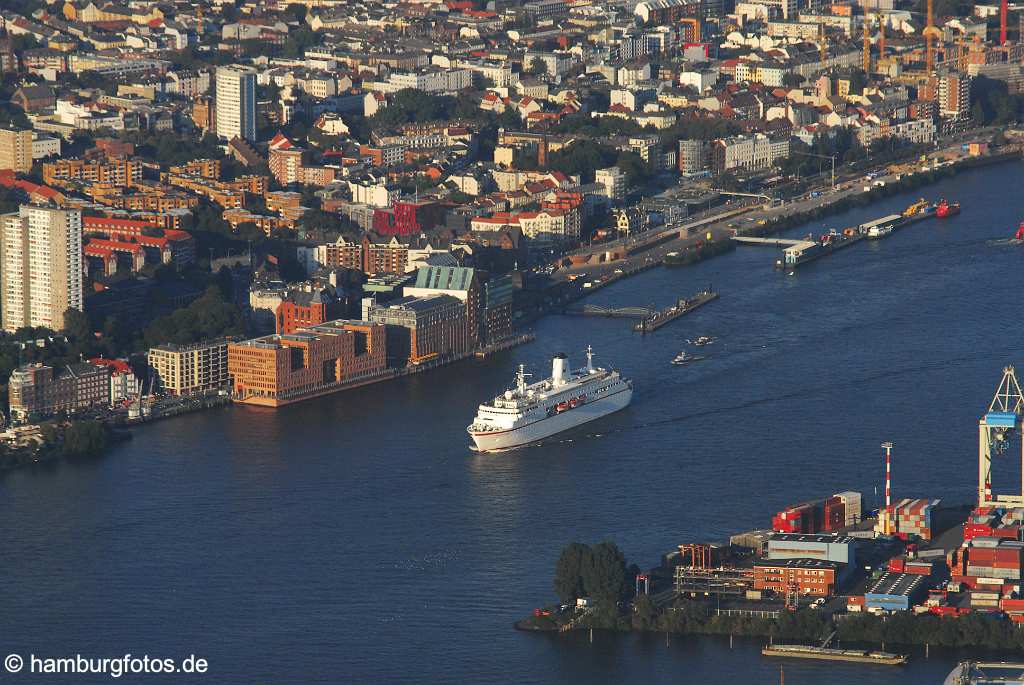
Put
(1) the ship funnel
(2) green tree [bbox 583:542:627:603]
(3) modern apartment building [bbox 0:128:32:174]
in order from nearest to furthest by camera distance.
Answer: (2) green tree [bbox 583:542:627:603] → (1) the ship funnel → (3) modern apartment building [bbox 0:128:32:174]

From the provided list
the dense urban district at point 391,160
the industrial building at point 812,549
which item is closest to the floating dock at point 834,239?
the dense urban district at point 391,160

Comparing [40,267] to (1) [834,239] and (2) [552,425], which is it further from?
(1) [834,239]

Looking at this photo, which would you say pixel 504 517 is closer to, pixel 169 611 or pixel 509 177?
pixel 169 611

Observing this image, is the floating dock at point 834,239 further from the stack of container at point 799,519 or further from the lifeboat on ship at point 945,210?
the stack of container at point 799,519

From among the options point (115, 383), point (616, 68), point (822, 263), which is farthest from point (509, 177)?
point (115, 383)

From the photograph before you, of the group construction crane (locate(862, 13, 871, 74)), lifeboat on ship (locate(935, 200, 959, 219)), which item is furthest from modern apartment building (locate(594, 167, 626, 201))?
construction crane (locate(862, 13, 871, 74))

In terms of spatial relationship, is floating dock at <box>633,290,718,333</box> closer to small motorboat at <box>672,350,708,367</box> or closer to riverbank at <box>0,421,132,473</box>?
small motorboat at <box>672,350,708,367</box>
